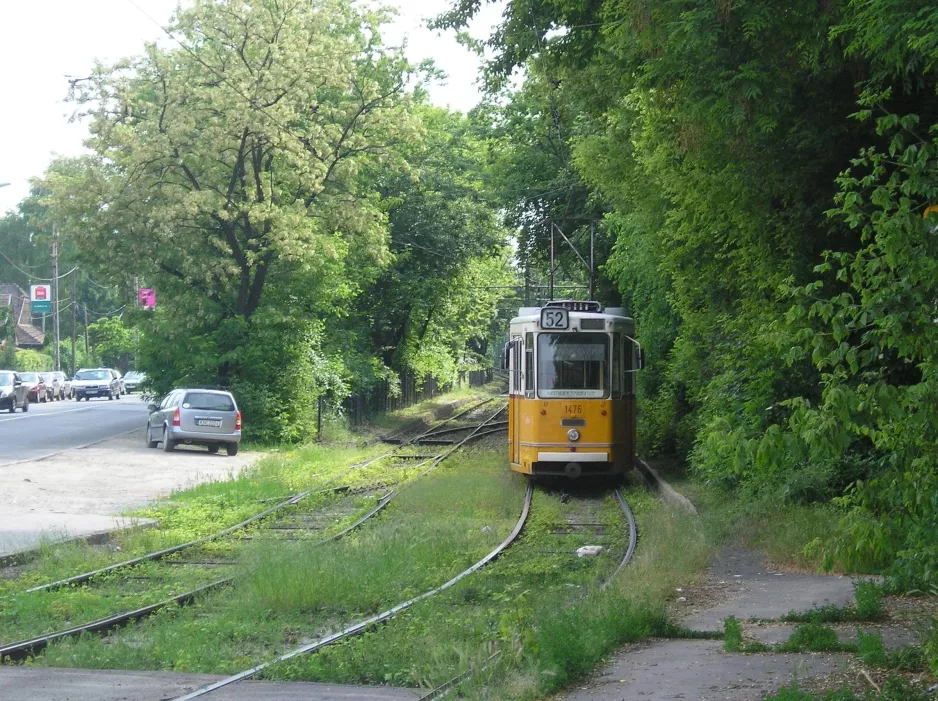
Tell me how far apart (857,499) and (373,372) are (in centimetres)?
3588

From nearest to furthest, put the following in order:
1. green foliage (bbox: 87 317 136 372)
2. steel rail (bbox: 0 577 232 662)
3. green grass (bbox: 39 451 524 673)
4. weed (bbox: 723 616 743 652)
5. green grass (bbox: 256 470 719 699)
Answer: green grass (bbox: 256 470 719 699), weed (bbox: 723 616 743 652), green grass (bbox: 39 451 524 673), steel rail (bbox: 0 577 232 662), green foliage (bbox: 87 317 136 372)

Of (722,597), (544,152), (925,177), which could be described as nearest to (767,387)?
(722,597)

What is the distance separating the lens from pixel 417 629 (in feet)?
30.0

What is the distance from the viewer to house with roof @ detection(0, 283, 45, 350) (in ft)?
307

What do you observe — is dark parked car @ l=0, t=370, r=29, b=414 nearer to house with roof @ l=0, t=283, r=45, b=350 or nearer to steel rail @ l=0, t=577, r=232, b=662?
steel rail @ l=0, t=577, r=232, b=662

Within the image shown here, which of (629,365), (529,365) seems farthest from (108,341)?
(629,365)

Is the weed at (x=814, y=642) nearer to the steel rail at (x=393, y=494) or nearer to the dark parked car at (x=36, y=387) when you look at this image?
the steel rail at (x=393, y=494)

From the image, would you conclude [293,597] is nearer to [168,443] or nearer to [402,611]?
[402,611]

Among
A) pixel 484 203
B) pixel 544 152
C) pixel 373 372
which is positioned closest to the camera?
pixel 544 152

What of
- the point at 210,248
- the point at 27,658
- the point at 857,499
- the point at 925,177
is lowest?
the point at 27,658

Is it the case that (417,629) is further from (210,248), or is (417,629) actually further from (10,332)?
(10,332)

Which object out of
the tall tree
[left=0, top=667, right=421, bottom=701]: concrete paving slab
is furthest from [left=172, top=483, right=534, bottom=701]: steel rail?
the tall tree

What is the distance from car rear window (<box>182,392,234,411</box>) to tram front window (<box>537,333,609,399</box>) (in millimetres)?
11536

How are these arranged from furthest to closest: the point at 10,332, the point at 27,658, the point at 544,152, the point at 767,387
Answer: the point at 10,332
the point at 544,152
the point at 767,387
the point at 27,658
